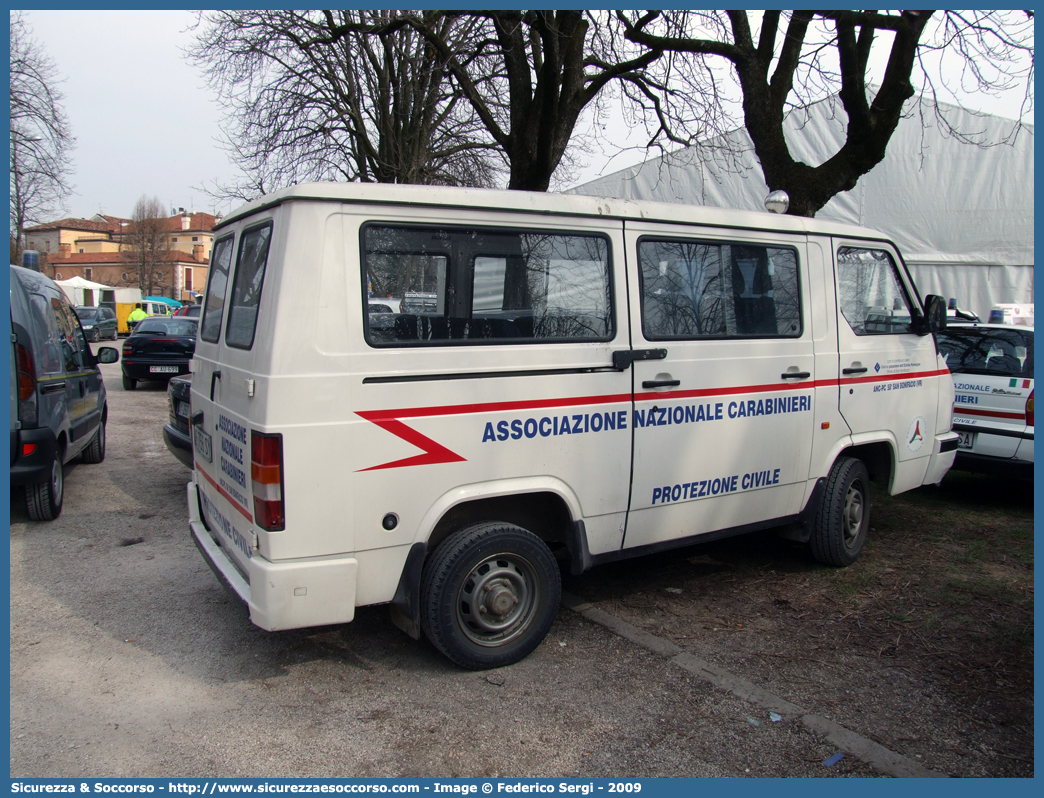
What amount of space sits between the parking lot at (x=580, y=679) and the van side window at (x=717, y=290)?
1.72m

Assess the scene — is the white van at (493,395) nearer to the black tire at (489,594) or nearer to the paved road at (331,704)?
the black tire at (489,594)

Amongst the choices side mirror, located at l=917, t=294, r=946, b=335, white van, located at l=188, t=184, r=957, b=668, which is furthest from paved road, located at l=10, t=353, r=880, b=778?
side mirror, located at l=917, t=294, r=946, b=335

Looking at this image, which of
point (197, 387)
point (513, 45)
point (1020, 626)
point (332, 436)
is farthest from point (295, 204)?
point (513, 45)

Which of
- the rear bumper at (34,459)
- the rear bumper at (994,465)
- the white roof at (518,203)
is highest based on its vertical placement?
the white roof at (518,203)

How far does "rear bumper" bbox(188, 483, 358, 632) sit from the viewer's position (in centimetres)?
323

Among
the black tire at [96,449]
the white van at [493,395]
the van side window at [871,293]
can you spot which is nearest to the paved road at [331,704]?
the white van at [493,395]

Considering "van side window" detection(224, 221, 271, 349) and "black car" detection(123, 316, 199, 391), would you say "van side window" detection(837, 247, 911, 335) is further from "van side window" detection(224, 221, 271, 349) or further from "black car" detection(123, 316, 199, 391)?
"black car" detection(123, 316, 199, 391)

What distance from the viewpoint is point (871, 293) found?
17.1 ft

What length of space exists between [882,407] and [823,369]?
2.41 feet

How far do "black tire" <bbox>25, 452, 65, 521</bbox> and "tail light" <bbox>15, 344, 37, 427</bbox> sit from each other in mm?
424

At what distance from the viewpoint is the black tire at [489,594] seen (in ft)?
11.8

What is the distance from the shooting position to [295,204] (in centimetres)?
329

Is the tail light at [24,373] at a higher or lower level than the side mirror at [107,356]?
lower
